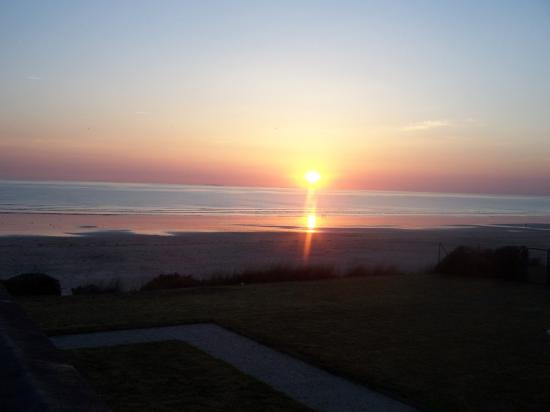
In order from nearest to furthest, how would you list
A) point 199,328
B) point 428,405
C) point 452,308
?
point 428,405 < point 199,328 < point 452,308

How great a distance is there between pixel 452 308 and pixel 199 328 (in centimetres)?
555

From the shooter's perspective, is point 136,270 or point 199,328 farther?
point 136,270

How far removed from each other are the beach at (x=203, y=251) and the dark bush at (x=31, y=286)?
2.83 metres

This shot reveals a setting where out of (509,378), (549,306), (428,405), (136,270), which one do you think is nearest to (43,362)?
(428,405)

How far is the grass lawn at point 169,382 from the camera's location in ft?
20.2

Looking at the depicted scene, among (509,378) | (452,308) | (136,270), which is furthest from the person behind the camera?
(136,270)

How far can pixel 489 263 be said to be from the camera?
17.8 m

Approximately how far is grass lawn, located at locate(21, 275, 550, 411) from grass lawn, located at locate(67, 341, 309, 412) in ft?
4.29

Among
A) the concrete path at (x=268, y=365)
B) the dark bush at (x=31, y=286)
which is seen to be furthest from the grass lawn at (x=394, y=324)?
the dark bush at (x=31, y=286)

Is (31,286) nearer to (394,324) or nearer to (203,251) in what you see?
(394,324)

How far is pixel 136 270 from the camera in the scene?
20.5 meters

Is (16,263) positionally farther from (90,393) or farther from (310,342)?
(90,393)

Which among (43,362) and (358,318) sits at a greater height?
(43,362)

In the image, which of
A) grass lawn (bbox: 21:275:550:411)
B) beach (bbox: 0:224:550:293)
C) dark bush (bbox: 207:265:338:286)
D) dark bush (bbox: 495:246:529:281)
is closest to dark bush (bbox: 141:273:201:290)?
dark bush (bbox: 207:265:338:286)
